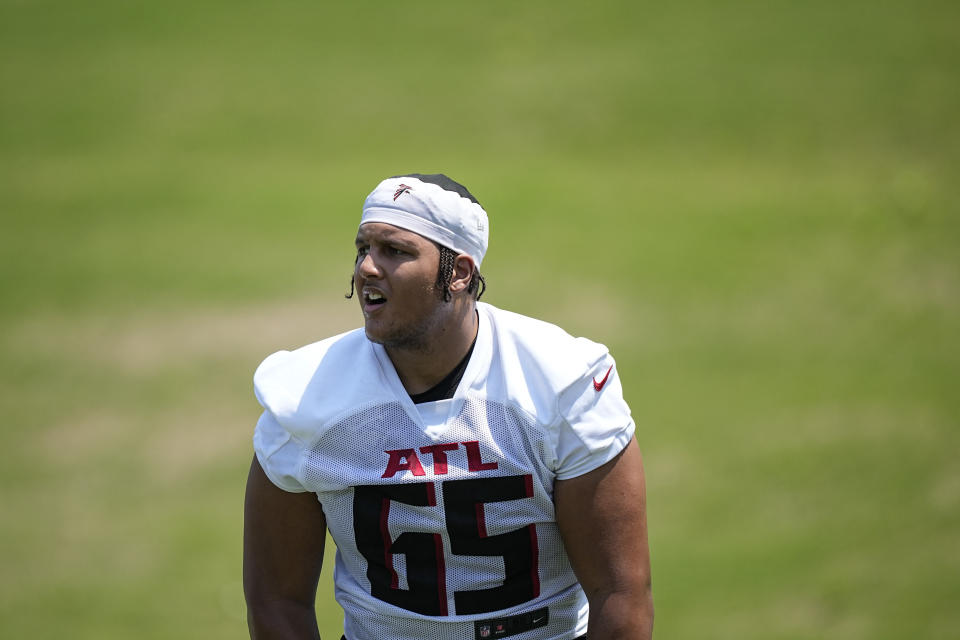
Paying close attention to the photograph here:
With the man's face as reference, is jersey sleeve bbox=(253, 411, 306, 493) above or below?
below

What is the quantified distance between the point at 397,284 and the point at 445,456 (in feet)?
1.05

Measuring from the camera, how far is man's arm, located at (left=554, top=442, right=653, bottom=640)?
6.04ft

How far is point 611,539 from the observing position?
185 centimetres

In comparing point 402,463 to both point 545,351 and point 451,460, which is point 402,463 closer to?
point 451,460

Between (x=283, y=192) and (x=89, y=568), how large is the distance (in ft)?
10.8

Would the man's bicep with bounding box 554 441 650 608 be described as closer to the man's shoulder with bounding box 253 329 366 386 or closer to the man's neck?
the man's neck

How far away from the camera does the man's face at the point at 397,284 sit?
182 centimetres

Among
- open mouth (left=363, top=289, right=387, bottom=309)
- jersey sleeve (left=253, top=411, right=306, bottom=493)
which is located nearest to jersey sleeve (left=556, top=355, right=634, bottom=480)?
open mouth (left=363, top=289, right=387, bottom=309)

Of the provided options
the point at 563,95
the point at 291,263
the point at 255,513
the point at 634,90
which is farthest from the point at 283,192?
the point at 255,513

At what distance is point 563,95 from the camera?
739cm

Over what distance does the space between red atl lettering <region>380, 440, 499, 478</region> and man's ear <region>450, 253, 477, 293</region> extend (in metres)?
0.28

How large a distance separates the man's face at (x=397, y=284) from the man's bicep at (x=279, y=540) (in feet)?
1.16

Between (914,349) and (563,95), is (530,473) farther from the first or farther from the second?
(563,95)

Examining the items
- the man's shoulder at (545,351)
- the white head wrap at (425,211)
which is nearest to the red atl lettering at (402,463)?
the man's shoulder at (545,351)
